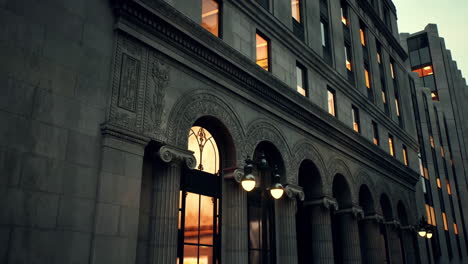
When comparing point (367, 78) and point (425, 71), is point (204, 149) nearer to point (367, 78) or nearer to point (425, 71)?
point (367, 78)

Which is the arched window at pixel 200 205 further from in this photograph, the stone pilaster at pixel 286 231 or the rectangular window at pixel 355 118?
the rectangular window at pixel 355 118

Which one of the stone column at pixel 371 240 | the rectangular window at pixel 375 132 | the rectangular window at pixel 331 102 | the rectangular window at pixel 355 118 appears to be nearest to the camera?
the rectangular window at pixel 331 102

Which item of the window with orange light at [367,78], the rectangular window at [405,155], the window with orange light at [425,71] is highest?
the window with orange light at [425,71]

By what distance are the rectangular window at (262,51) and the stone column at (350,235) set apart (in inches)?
397

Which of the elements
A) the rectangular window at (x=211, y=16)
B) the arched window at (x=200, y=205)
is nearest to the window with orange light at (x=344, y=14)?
the rectangular window at (x=211, y=16)

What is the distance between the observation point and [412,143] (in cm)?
3856

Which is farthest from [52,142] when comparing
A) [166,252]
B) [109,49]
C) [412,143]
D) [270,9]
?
[412,143]

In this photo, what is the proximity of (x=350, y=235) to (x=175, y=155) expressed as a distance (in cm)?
1450

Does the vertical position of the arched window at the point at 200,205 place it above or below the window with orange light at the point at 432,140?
below

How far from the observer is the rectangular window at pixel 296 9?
23.8 m

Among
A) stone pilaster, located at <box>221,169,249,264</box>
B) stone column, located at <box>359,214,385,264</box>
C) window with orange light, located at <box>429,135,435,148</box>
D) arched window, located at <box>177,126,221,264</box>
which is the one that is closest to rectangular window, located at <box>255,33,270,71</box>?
arched window, located at <box>177,126,221,264</box>

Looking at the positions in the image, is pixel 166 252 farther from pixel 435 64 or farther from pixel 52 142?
pixel 435 64

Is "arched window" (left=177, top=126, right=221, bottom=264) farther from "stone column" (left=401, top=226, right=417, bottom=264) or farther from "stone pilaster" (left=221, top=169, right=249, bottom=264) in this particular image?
"stone column" (left=401, top=226, right=417, bottom=264)

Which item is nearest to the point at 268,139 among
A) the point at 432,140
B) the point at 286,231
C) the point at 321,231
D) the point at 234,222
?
the point at 286,231
